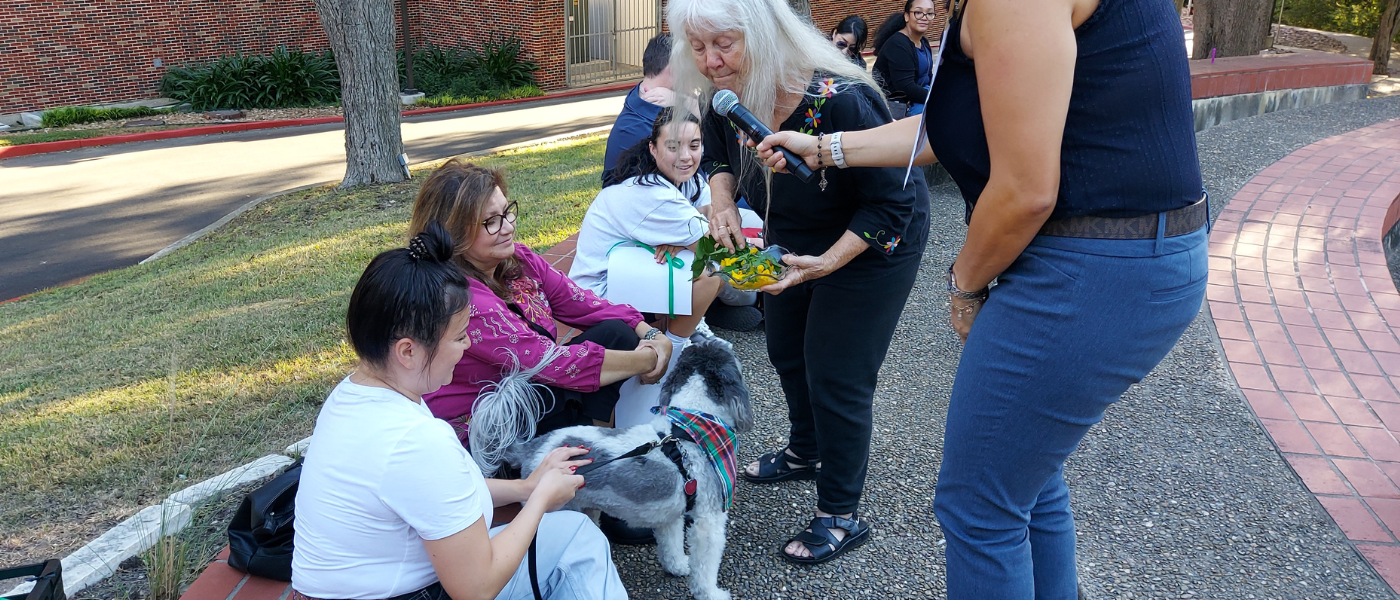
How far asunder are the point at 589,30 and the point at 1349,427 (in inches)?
769

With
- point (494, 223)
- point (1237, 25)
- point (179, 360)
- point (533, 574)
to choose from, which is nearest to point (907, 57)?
point (494, 223)

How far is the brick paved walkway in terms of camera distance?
338 centimetres

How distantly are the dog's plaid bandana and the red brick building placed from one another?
18913 millimetres

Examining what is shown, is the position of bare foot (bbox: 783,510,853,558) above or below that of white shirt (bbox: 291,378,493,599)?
below

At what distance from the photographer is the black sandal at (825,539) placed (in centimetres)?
288

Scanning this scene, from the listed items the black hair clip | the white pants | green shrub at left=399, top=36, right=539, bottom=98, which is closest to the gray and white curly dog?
the white pants

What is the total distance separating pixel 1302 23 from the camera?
76.1ft

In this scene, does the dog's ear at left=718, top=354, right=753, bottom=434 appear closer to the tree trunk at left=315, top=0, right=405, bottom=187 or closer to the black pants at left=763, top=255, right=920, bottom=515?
the black pants at left=763, top=255, right=920, bottom=515

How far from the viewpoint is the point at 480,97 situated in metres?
19.3

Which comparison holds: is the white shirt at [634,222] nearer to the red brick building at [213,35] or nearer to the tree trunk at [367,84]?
the tree trunk at [367,84]

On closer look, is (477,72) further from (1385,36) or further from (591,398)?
(591,398)

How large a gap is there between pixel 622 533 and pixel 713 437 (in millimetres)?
602

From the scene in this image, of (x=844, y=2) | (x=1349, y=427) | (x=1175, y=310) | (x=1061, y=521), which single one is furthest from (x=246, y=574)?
(x=844, y=2)

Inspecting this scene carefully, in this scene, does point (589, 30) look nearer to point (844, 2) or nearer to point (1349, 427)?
point (844, 2)
